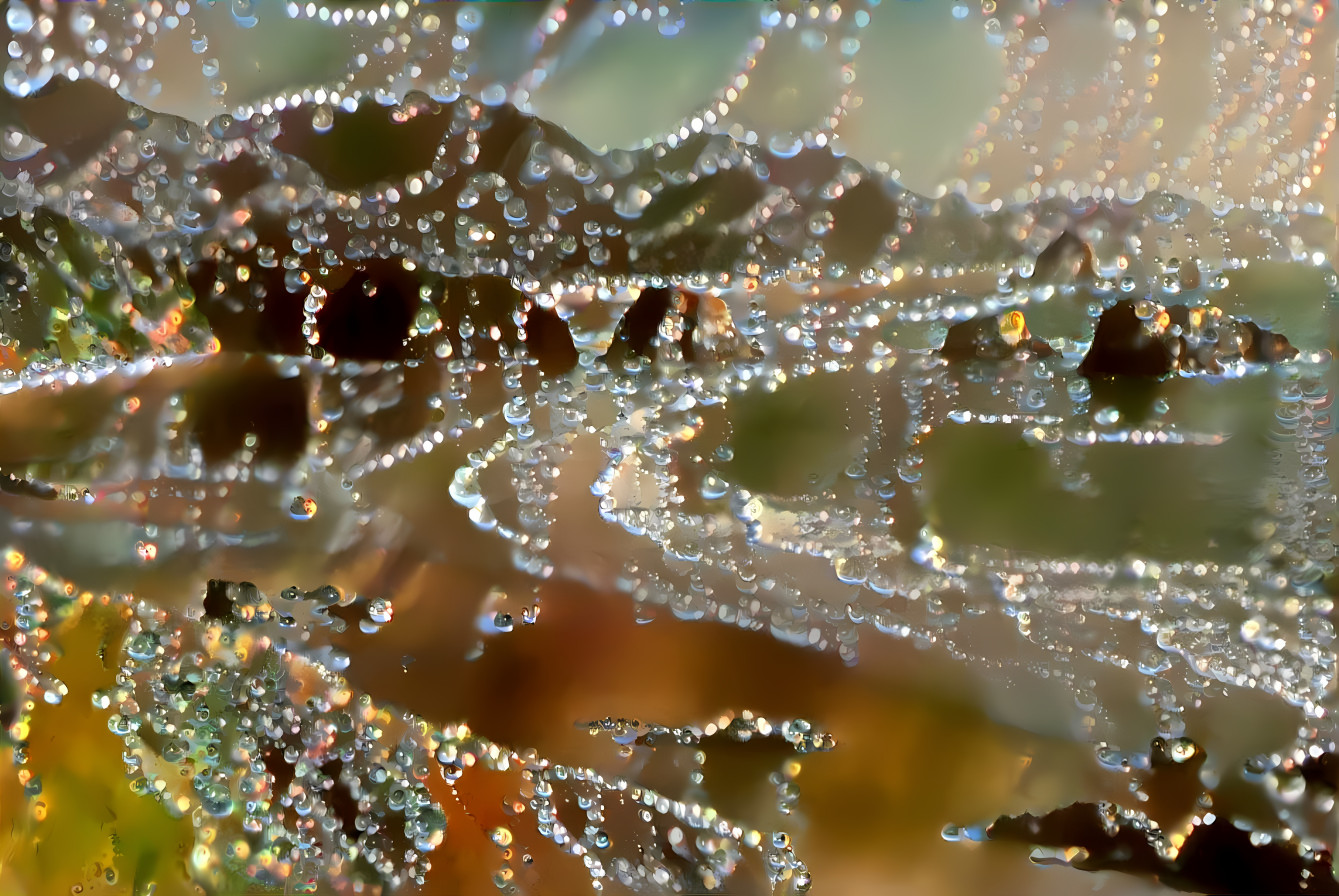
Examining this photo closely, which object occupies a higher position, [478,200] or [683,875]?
[478,200]

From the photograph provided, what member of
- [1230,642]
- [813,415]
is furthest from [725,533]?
[1230,642]

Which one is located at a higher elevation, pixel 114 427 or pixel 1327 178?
pixel 1327 178

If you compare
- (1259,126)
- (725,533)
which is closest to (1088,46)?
(1259,126)

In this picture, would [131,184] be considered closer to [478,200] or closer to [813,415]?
[478,200]

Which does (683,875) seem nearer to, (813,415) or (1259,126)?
(813,415)

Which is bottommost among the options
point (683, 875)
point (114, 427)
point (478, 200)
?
point (683, 875)
